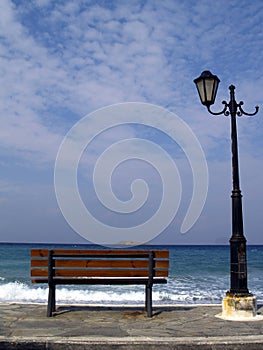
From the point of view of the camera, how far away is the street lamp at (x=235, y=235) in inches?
274

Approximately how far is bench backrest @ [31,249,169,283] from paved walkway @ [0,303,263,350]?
617mm

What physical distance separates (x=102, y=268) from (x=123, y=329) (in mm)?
1378

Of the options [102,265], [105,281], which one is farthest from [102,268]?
[105,281]

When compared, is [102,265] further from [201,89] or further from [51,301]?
[201,89]

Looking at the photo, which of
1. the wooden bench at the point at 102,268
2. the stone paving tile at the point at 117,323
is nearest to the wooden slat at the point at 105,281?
the wooden bench at the point at 102,268

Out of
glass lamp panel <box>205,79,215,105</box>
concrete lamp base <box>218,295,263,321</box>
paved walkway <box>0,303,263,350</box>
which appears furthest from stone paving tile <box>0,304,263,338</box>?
glass lamp panel <box>205,79,215,105</box>

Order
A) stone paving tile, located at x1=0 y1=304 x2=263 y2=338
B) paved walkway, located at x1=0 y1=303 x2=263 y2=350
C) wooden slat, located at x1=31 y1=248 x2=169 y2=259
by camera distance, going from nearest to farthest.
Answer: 1. paved walkway, located at x1=0 y1=303 x2=263 y2=350
2. stone paving tile, located at x1=0 y1=304 x2=263 y2=338
3. wooden slat, located at x1=31 y1=248 x2=169 y2=259

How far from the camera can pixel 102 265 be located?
712 cm

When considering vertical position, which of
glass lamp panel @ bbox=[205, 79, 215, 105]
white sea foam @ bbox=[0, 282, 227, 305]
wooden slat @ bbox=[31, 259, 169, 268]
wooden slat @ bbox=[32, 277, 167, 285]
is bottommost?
white sea foam @ bbox=[0, 282, 227, 305]

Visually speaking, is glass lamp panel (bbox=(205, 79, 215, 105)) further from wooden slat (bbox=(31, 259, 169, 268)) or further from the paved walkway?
the paved walkway

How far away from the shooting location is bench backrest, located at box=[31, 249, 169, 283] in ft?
23.2

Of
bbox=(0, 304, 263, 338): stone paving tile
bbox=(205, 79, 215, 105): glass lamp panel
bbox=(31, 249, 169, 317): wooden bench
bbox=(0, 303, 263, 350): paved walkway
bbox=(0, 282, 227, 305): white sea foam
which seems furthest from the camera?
bbox=(0, 282, 227, 305): white sea foam

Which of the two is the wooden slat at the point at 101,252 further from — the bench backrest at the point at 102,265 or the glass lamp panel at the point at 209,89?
the glass lamp panel at the point at 209,89

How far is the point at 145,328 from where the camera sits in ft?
19.7
